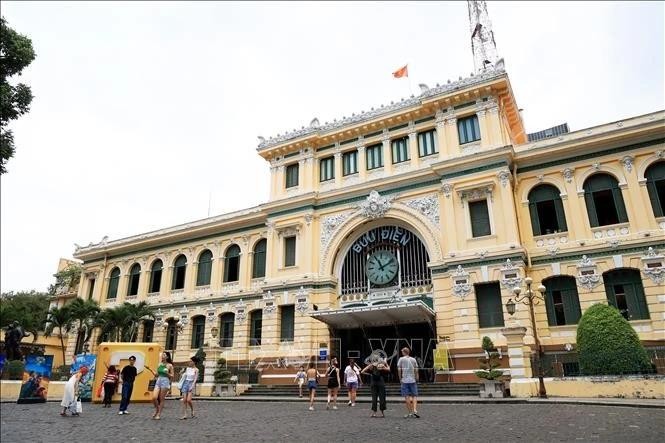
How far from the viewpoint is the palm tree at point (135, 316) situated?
31203 mm

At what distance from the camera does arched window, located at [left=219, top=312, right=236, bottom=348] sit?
98.2 ft

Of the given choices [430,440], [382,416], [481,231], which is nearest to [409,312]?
[481,231]

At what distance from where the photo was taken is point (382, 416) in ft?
40.6

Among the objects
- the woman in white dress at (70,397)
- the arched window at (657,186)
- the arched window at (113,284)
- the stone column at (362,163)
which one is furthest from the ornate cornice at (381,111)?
the woman in white dress at (70,397)

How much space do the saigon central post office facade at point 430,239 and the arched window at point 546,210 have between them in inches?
2.3

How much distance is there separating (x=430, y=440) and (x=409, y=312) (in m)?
14.0

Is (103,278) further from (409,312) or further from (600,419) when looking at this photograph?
(600,419)

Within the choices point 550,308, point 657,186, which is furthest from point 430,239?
point 657,186

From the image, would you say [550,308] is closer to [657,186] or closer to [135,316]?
[657,186]

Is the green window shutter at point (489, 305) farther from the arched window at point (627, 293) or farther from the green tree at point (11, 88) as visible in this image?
the green tree at point (11, 88)

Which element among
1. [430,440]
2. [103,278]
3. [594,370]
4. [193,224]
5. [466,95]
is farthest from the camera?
[103,278]

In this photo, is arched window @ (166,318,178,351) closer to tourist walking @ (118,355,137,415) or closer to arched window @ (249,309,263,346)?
arched window @ (249,309,263,346)

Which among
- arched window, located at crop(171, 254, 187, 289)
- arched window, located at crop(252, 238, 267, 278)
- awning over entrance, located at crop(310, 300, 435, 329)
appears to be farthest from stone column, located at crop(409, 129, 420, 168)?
arched window, located at crop(171, 254, 187, 289)

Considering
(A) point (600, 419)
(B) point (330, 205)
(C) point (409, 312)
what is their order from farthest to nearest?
(B) point (330, 205) < (C) point (409, 312) < (A) point (600, 419)
